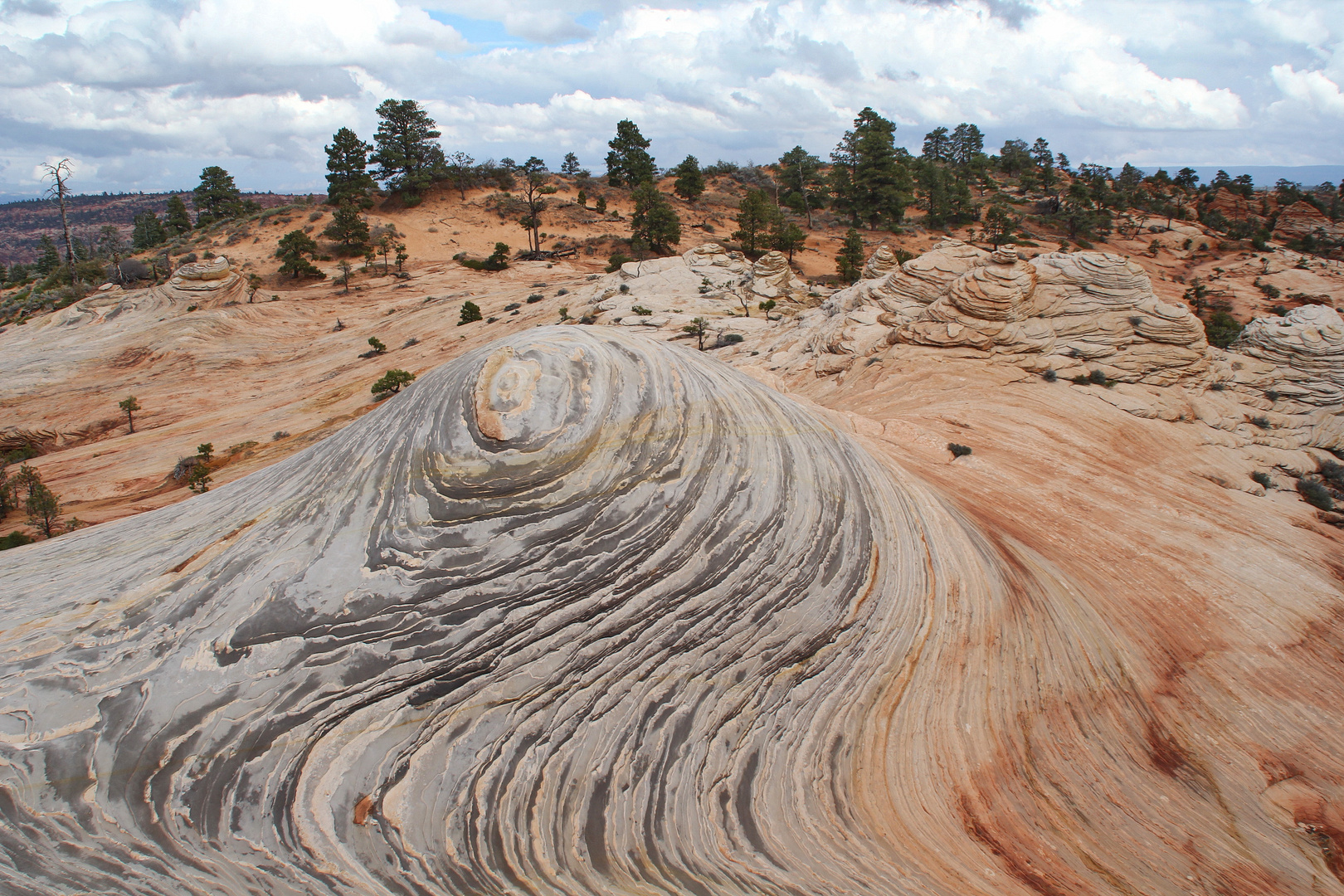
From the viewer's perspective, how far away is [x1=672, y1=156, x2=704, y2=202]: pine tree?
6944cm

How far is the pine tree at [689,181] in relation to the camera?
69.4 meters

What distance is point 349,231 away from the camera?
164ft

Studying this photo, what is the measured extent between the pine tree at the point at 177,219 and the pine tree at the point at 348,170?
15.1 meters

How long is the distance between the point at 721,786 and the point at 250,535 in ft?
18.8

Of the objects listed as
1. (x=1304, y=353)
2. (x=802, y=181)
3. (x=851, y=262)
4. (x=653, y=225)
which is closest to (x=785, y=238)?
(x=851, y=262)

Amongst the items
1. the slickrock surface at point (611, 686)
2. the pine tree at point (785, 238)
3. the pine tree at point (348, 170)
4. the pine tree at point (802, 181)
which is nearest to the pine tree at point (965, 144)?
the pine tree at point (802, 181)

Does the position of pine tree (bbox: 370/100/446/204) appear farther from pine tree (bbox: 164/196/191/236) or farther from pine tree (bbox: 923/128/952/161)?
pine tree (bbox: 923/128/952/161)

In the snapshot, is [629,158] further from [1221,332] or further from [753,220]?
[1221,332]

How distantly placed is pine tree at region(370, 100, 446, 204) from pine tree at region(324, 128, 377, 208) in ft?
5.52

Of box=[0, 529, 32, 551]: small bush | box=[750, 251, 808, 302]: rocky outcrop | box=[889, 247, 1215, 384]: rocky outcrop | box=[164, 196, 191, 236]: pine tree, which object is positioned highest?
box=[164, 196, 191, 236]: pine tree

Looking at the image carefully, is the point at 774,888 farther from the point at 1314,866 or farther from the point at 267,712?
the point at 1314,866

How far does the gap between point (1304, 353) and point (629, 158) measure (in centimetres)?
6814

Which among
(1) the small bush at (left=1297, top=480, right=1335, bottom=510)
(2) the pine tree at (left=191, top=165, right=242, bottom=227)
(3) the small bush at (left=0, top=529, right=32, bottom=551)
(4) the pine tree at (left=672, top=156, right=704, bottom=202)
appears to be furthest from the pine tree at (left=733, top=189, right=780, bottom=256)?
(2) the pine tree at (left=191, top=165, right=242, bottom=227)

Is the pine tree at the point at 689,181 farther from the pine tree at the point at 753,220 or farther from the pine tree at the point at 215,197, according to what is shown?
the pine tree at the point at 215,197
